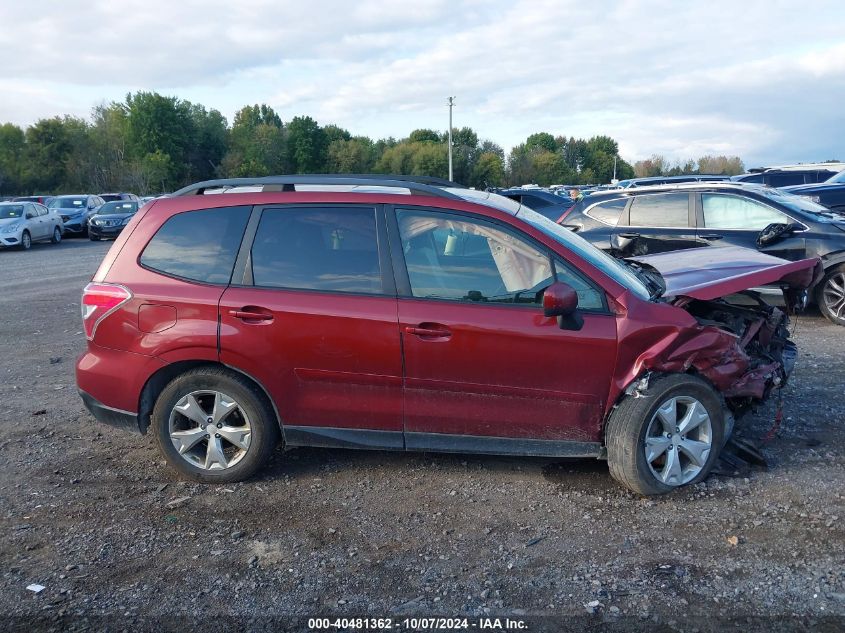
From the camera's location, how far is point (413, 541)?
3.88 meters

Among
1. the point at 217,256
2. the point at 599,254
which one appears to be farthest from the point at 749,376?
the point at 217,256

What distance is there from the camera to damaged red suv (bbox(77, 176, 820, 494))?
4.22 meters

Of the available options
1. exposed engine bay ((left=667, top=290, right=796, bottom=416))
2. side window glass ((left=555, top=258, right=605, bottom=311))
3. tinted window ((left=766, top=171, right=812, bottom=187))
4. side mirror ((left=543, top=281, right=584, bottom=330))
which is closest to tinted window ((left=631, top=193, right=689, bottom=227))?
exposed engine bay ((left=667, top=290, right=796, bottom=416))

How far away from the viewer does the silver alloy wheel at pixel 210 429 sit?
4.50 m

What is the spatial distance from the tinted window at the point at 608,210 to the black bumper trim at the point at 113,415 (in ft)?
23.4

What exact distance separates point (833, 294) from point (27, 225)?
22676 millimetres

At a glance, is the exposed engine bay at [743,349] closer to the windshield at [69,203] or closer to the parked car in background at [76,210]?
the parked car in background at [76,210]

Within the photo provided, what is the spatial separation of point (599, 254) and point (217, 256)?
2495 mm

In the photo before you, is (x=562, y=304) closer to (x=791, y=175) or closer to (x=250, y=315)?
(x=250, y=315)

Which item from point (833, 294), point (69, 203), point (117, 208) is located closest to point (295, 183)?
point (833, 294)

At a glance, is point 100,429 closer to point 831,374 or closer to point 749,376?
point 749,376

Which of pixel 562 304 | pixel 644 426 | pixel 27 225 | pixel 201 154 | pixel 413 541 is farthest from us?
pixel 201 154

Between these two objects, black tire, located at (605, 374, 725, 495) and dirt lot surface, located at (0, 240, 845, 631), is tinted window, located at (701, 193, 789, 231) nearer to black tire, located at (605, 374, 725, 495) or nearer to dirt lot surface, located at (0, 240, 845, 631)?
dirt lot surface, located at (0, 240, 845, 631)

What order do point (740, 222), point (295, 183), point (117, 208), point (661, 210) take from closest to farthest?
point (295, 183)
point (740, 222)
point (661, 210)
point (117, 208)
